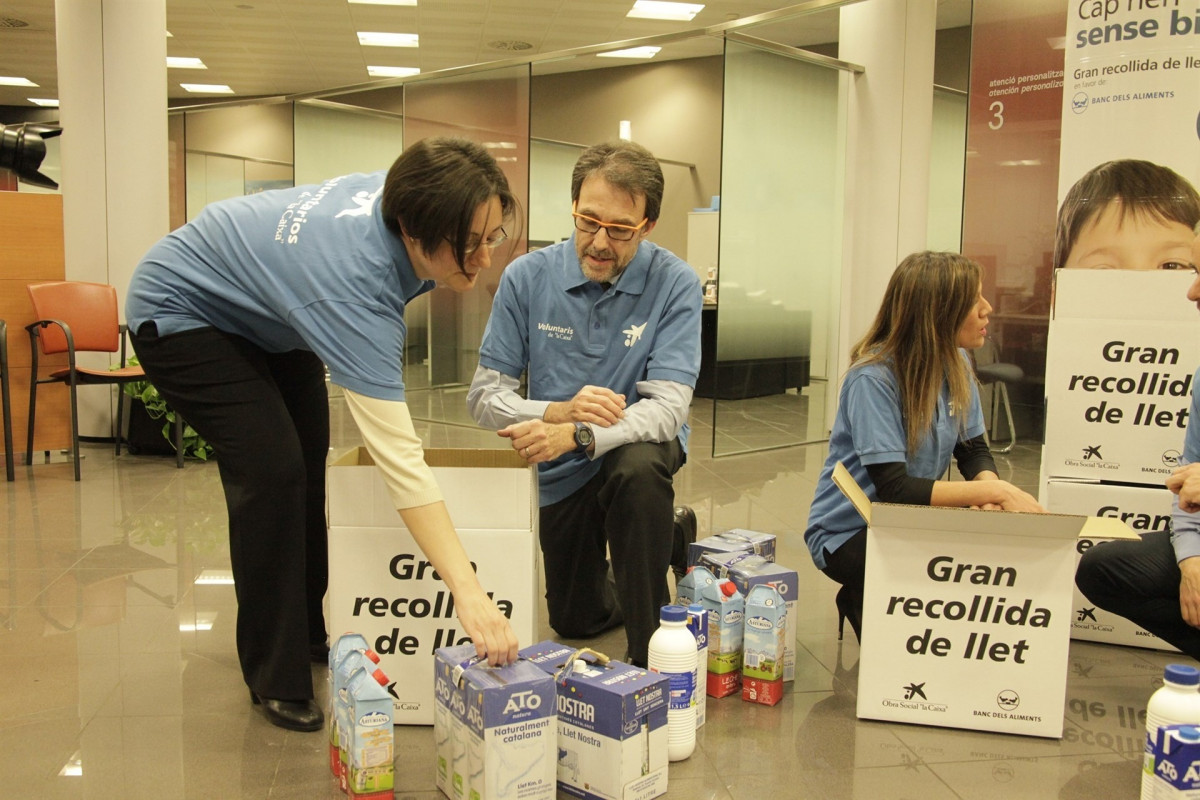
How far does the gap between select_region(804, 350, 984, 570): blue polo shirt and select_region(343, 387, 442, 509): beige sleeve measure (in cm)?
104

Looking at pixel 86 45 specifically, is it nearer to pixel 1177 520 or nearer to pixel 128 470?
pixel 128 470

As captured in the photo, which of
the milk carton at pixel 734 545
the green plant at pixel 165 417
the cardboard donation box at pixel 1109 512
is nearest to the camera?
the milk carton at pixel 734 545

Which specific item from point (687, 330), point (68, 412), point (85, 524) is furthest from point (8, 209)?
point (687, 330)

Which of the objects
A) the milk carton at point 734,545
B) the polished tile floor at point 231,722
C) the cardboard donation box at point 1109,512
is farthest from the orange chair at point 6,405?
the cardboard donation box at point 1109,512

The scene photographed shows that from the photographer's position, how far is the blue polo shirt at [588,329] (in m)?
2.45

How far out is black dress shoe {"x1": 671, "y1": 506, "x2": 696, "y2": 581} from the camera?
113 inches

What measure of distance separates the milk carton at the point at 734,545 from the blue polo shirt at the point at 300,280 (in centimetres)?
95

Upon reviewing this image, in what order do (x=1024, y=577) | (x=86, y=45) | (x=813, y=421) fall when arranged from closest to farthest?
(x=1024, y=577) < (x=86, y=45) < (x=813, y=421)

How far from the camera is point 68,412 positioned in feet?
→ 17.1

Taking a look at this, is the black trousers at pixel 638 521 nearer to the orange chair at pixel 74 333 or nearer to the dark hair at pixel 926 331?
the dark hair at pixel 926 331

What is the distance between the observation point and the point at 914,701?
2.10 m

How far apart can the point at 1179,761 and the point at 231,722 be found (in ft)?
5.80

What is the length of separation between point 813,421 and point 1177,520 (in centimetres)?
410

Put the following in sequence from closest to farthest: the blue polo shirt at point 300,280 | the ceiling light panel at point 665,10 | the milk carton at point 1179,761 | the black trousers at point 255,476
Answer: the milk carton at point 1179,761 → the blue polo shirt at point 300,280 → the black trousers at point 255,476 → the ceiling light panel at point 665,10
